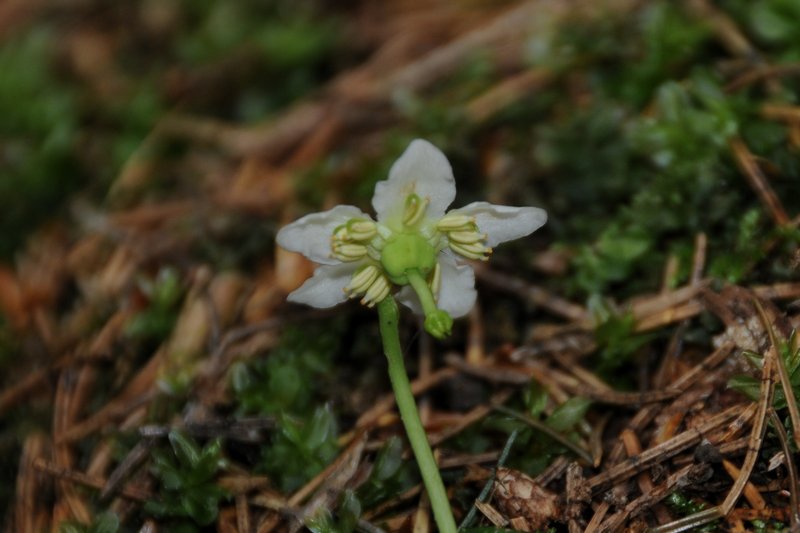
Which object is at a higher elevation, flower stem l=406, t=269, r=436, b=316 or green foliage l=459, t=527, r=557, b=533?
flower stem l=406, t=269, r=436, b=316

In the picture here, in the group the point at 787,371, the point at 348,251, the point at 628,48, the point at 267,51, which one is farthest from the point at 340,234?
the point at 267,51

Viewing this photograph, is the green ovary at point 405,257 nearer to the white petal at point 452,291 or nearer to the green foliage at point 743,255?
the white petal at point 452,291

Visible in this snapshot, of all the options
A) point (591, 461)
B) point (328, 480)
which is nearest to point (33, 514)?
point (328, 480)

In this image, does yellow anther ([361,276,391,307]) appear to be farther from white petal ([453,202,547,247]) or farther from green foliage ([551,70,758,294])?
green foliage ([551,70,758,294])

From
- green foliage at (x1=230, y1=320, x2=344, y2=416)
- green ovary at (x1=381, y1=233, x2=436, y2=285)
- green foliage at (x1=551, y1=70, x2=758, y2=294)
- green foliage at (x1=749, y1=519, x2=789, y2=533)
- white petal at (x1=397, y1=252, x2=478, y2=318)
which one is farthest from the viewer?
green foliage at (x1=551, y1=70, x2=758, y2=294)

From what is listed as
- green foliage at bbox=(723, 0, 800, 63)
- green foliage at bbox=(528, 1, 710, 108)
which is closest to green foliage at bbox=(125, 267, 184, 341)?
green foliage at bbox=(528, 1, 710, 108)

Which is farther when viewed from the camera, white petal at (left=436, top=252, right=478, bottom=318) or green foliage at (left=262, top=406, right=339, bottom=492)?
green foliage at (left=262, top=406, right=339, bottom=492)

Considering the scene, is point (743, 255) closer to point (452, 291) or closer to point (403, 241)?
point (452, 291)

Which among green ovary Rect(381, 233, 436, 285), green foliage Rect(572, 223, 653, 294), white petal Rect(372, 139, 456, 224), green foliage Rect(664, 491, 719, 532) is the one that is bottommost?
green foliage Rect(664, 491, 719, 532)

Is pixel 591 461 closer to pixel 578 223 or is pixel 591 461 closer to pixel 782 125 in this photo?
pixel 578 223
